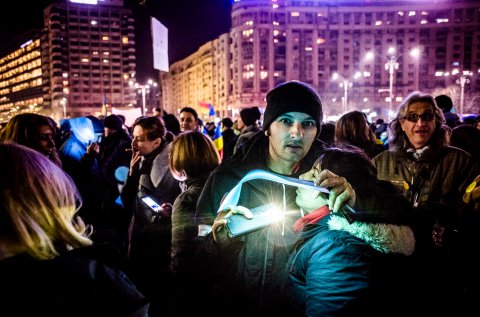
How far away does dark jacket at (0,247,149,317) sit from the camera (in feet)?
4.11

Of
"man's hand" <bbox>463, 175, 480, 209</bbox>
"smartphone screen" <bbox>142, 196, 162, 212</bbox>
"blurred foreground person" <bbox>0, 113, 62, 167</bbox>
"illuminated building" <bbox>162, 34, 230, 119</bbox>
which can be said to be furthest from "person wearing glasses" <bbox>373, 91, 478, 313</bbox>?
"illuminated building" <bbox>162, 34, 230, 119</bbox>

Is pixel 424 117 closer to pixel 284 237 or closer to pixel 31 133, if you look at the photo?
pixel 284 237

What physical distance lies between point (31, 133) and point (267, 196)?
338 cm

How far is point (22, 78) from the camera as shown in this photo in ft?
484

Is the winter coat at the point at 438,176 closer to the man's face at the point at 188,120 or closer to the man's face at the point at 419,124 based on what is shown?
the man's face at the point at 419,124

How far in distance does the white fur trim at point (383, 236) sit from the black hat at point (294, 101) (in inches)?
41.6

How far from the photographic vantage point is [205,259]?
2.09m

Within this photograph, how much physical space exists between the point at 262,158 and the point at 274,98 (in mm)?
452

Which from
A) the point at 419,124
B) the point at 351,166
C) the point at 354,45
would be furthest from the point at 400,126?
the point at 354,45

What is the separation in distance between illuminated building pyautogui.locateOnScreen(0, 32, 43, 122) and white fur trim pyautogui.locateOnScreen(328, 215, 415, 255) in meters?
153

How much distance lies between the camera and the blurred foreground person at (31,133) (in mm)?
4250

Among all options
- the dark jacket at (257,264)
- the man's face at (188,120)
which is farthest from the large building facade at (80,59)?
the dark jacket at (257,264)

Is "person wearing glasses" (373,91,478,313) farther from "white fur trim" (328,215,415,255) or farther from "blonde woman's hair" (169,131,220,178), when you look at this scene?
"blonde woman's hair" (169,131,220,178)

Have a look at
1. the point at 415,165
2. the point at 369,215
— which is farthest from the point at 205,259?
the point at 415,165
